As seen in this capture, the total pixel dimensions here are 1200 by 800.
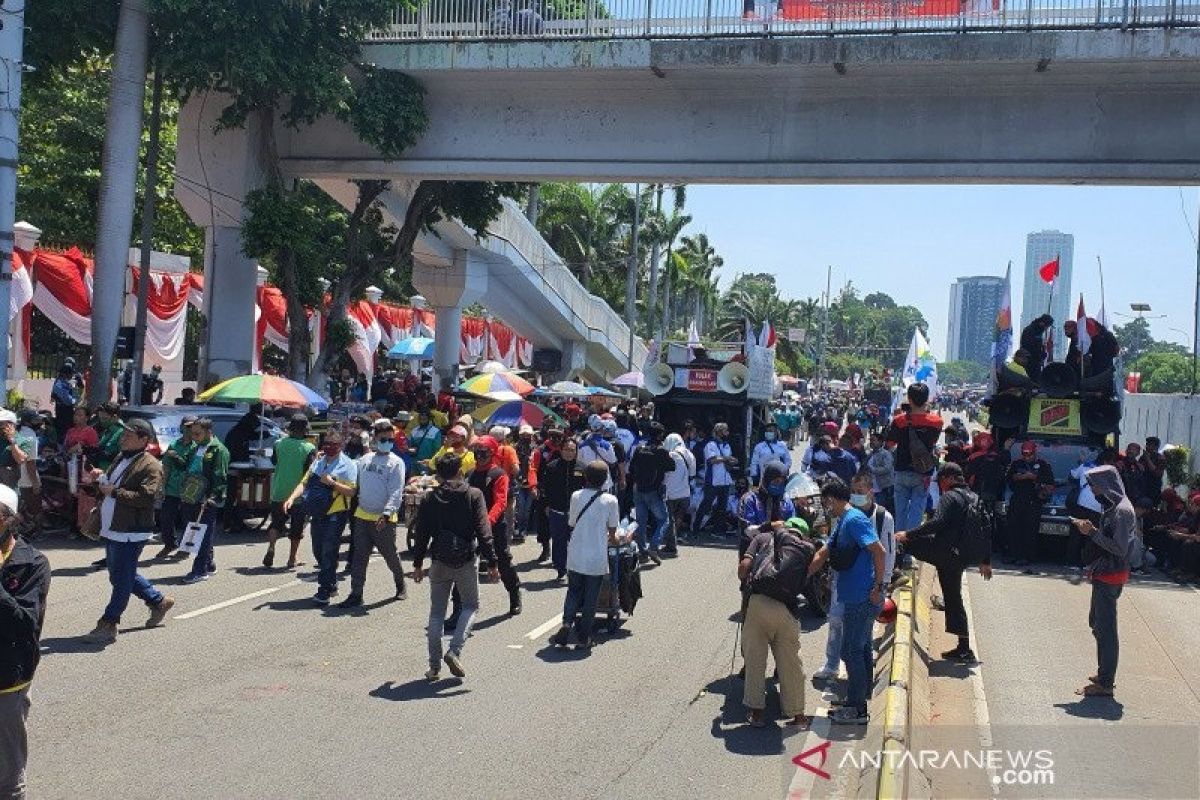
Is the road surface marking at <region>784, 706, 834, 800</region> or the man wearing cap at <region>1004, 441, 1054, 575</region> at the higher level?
the man wearing cap at <region>1004, 441, 1054, 575</region>

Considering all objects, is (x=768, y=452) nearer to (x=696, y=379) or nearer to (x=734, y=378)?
(x=734, y=378)

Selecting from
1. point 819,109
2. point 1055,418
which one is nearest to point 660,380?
point 819,109

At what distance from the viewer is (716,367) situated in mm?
21547

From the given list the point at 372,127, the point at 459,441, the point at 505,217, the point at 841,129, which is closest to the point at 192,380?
the point at 505,217

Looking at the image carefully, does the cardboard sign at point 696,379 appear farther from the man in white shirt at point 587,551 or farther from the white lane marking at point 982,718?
the man in white shirt at point 587,551

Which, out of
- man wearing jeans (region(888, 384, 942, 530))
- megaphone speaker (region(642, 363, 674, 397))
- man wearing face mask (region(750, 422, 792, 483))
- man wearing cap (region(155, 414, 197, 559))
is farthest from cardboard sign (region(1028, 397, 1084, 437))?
man wearing cap (region(155, 414, 197, 559))

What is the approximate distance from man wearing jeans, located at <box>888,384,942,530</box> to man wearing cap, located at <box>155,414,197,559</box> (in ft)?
25.1

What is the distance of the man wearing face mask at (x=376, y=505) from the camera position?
1177 centimetres

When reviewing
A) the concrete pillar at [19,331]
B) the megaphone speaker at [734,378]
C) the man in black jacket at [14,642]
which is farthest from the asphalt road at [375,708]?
the concrete pillar at [19,331]

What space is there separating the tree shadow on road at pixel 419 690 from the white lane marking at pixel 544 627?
1.74 metres

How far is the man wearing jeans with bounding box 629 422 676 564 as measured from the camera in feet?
50.5

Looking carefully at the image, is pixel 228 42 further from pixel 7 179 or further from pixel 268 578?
pixel 268 578

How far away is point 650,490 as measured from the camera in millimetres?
15484

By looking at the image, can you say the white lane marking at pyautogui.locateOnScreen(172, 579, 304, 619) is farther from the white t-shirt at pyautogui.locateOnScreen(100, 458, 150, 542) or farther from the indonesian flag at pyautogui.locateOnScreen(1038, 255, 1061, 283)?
the indonesian flag at pyautogui.locateOnScreen(1038, 255, 1061, 283)
